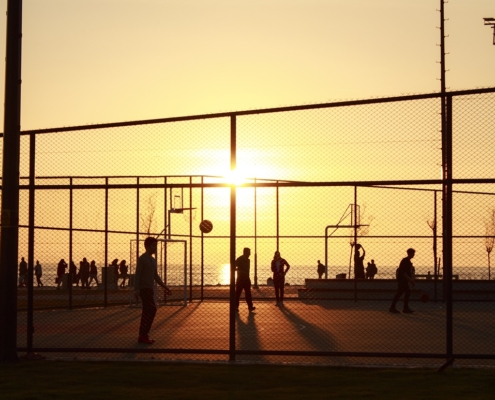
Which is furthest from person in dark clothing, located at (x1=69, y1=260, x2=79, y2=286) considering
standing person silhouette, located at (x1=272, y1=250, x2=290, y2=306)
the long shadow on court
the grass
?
the grass

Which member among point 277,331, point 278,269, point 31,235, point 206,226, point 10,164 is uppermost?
point 10,164

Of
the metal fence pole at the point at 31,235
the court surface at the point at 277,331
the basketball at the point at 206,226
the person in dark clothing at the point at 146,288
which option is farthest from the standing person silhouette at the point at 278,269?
the metal fence pole at the point at 31,235

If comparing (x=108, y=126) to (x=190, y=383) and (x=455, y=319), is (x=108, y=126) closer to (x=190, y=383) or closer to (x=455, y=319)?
(x=190, y=383)

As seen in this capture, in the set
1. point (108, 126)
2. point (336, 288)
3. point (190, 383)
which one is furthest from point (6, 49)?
point (336, 288)

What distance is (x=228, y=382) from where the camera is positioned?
1124cm

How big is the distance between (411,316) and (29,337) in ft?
40.1

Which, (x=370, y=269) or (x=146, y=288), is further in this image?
(x=370, y=269)

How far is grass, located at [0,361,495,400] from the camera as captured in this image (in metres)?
10.3

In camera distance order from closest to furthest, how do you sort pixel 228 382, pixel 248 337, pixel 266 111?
pixel 228 382 < pixel 266 111 < pixel 248 337

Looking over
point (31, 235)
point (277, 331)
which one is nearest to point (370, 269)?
point (277, 331)

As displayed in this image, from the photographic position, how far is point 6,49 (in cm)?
1304

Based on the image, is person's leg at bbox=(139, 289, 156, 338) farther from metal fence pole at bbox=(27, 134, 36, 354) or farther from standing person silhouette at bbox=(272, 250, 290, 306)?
standing person silhouette at bbox=(272, 250, 290, 306)

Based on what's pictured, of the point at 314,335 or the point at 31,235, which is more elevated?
the point at 31,235

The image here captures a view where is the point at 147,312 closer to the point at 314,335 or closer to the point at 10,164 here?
the point at 314,335
